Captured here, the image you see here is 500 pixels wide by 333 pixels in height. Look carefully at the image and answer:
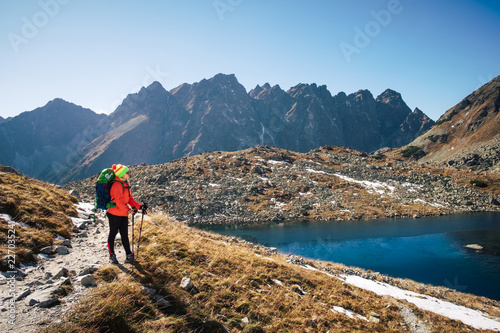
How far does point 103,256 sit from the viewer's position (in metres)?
9.54

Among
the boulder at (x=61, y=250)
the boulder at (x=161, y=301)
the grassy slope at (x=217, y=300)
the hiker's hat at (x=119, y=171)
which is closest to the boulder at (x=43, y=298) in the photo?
the grassy slope at (x=217, y=300)

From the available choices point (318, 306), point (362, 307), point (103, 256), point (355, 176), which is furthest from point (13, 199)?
point (355, 176)

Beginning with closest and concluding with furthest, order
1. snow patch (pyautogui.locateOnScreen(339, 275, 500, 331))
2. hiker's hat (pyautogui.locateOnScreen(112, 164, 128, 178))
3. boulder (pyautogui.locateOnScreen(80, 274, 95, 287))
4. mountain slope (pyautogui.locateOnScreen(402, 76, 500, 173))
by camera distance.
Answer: boulder (pyautogui.locateOnScreen(80, 274, 95, 287)), hiker's hat (pyautogui.locateOnScreen(112, 164, 128, 178)), snow patch (pyautogui.locateOnScreen(339, 275, 500, 331)), mountain slope (pyautogui.locateOnScreen(402, 76, 500, 173))

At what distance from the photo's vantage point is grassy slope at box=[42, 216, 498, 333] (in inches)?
232

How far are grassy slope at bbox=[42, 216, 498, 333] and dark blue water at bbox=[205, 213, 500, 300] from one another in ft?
68.5

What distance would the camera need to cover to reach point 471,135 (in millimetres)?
143375

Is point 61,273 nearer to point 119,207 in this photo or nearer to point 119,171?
point 119,207

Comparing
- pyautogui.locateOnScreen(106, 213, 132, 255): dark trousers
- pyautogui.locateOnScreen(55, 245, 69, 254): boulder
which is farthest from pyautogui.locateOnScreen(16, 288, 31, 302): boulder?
pyautogui.locateOnScreen(55, 245, 69, 254): boulder

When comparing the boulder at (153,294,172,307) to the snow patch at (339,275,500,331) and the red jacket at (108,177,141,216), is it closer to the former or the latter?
the red jacket at (108,177,141,216)

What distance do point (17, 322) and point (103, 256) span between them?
4.48m

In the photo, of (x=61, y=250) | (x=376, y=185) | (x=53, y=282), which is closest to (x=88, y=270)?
(x=53, y=282)

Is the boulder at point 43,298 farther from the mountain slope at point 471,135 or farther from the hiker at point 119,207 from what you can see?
the mountain slope at point 471,135

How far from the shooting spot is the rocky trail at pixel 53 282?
5.36m

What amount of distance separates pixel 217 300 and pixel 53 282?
5.10 meters
